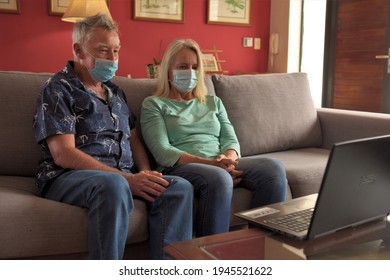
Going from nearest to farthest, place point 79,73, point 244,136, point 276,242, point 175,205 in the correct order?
point 276,242
point 175,205
point 79,73
point 244,136

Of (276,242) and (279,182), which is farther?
(279,182)

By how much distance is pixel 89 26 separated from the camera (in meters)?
1.64

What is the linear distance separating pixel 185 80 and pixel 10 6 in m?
2.12

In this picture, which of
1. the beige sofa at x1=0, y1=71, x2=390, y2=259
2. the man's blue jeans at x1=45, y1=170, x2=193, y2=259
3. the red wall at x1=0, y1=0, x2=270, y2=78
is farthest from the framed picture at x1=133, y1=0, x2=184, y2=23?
the man's blue jeans at x1=45, y1=170, x2=193, y2=259

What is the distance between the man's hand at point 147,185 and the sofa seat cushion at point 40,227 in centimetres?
7

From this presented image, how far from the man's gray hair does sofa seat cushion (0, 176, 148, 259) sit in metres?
0.61

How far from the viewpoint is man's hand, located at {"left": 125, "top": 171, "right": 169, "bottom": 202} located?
1.44m

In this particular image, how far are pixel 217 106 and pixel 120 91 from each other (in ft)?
1.45

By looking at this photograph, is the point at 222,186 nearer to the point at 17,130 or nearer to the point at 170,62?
the point at 170,62

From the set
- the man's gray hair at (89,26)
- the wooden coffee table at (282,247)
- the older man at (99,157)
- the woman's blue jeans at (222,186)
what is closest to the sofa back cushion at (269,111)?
the woman's blue jeans at (222,186)

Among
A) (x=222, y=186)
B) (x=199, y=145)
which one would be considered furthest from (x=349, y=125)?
(x=222, y=186)

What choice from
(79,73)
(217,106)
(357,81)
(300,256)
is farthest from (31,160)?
(357,81)
